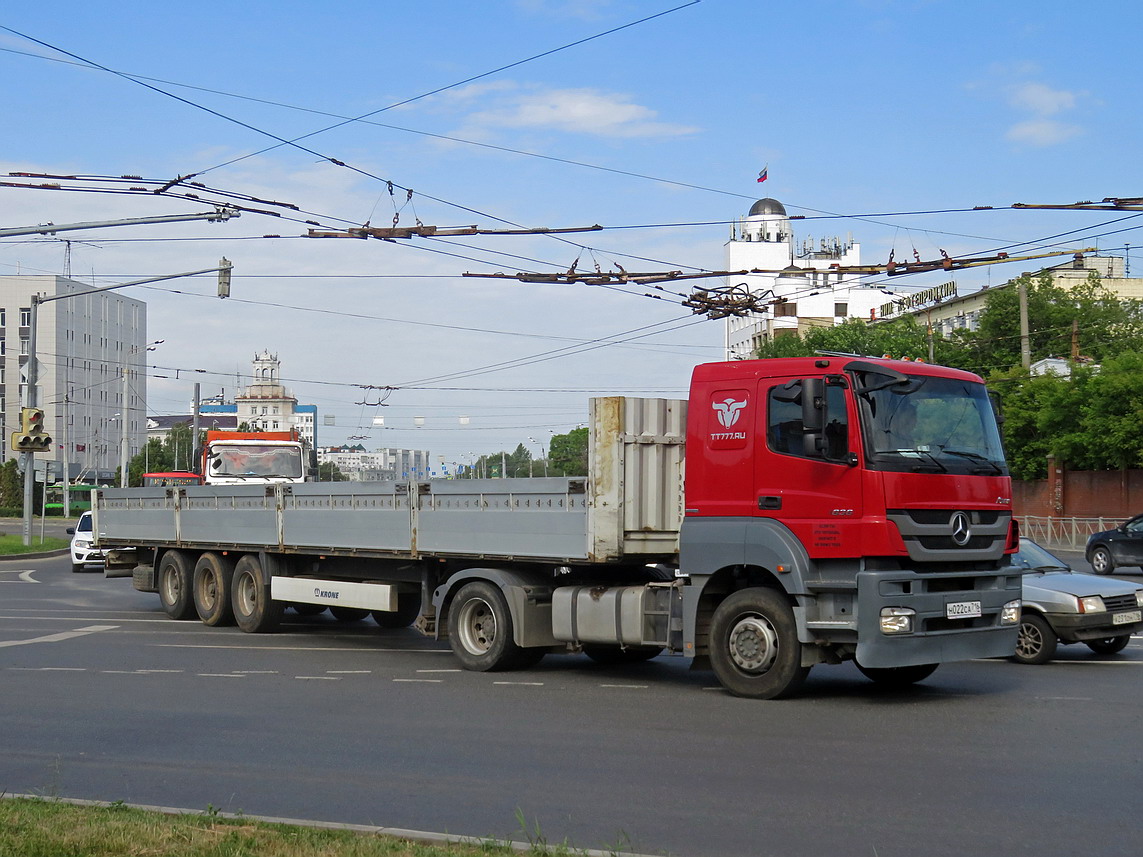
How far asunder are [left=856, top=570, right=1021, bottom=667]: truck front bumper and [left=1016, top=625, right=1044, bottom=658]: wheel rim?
2241mm

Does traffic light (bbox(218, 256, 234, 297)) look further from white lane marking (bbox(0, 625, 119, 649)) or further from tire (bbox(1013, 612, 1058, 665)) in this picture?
tire (bbox(1013, 612, 1058, 665))

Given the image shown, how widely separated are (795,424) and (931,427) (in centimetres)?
116

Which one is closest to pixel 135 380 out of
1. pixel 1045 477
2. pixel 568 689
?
pixel 1045 477

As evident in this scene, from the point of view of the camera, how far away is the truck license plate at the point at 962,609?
10938 mm

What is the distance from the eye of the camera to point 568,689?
12414 mm

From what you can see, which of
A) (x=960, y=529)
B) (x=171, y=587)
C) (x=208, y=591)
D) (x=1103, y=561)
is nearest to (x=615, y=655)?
(x=960, y=529)

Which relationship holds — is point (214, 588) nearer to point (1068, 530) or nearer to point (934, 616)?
point (934, 616)

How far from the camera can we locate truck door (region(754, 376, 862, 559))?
1069cm

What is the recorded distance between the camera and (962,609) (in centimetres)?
1106

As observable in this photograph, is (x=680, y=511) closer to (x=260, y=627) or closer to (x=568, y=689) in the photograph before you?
(x=568, y=689)

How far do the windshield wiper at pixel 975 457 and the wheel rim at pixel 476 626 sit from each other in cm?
502

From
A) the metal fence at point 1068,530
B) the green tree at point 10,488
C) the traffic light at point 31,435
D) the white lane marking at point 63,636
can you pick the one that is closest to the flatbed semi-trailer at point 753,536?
the white lane marking at point 63,636

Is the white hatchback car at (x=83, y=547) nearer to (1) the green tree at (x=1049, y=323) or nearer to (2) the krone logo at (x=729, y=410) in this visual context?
(2) the krone logo at (x=729, y=410)

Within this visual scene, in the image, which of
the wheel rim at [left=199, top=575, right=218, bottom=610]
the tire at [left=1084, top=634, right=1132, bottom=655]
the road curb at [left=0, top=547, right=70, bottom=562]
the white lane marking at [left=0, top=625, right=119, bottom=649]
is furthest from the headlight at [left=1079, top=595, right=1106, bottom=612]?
the road curb at [left=0, top=547, right=70, bottom=562]
